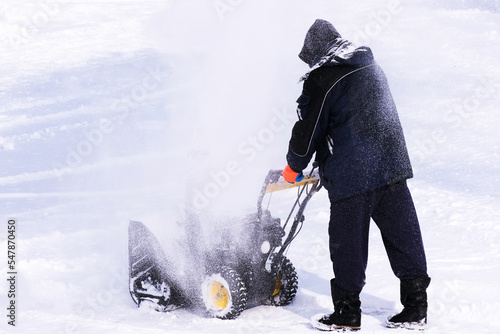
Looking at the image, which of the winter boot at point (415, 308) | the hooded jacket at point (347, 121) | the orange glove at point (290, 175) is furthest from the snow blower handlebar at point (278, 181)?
the winter boot at point (415, 308)

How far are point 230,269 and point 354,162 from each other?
1.19 metres

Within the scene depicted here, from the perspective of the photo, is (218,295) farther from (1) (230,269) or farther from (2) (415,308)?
(2) (415,308)

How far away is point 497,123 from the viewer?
31.0ft

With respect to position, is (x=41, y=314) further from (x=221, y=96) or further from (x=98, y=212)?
(x=221, y=96)

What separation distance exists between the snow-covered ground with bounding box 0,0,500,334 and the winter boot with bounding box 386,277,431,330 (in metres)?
0.12

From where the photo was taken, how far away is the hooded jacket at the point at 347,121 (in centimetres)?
312

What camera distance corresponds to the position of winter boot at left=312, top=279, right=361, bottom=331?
3318 mm

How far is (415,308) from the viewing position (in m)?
3.31

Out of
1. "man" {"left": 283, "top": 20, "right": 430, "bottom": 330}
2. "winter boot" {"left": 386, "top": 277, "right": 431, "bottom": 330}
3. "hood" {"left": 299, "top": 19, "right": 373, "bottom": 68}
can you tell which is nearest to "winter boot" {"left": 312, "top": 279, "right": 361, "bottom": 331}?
"man" {"left": 283, "top": 20, "right": 430, "bottom": 330}

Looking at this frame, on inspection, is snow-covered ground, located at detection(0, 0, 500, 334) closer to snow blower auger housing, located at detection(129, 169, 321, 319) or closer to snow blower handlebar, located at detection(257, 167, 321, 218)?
snow blower auger housing, located at detection(129, 169, 321, 319)

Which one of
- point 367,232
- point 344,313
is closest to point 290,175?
point 367,232

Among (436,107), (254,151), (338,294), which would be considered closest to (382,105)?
(338,294)

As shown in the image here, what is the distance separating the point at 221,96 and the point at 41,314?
929cm

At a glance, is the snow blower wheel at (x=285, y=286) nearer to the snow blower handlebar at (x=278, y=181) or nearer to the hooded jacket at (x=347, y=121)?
the snow blower handlebar at (x=278, y=181)
